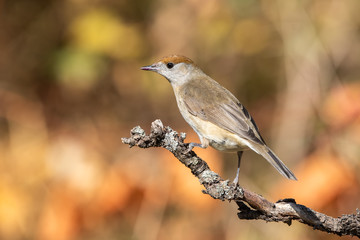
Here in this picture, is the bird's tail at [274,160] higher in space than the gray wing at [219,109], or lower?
lower

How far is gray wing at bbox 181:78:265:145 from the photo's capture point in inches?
160

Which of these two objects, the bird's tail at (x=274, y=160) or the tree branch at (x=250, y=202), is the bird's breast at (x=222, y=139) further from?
the tree branch at (x=250, y=202)

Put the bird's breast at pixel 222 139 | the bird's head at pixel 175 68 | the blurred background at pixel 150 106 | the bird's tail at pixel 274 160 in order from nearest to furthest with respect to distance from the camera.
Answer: the bird's tail at pixel 274 160
the bird's breast at pixel 222 139
the bird's head at pixel 175 68
the blurred background at pixel 150 106

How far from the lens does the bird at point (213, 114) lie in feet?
12.8

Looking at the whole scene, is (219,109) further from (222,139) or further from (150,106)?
(150,106)

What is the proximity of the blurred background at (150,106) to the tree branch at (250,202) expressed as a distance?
6.07 feet

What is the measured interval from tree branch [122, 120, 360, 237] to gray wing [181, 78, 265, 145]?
90 cm

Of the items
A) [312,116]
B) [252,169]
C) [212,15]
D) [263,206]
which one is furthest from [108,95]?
[263,206]

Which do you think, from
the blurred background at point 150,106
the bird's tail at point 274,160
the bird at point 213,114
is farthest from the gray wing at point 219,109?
the blurred background at point 150,106

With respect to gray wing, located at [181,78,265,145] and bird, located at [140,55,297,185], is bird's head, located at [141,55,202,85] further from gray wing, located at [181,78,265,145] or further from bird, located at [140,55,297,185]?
gray wing, located at [181,78,265,145]

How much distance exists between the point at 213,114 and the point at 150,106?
2490mm

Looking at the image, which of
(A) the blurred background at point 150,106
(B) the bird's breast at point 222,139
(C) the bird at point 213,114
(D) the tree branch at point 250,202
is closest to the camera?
(D) the tree branch at point 250,202

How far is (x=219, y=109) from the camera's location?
172 inches

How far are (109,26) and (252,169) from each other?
2865 mm
